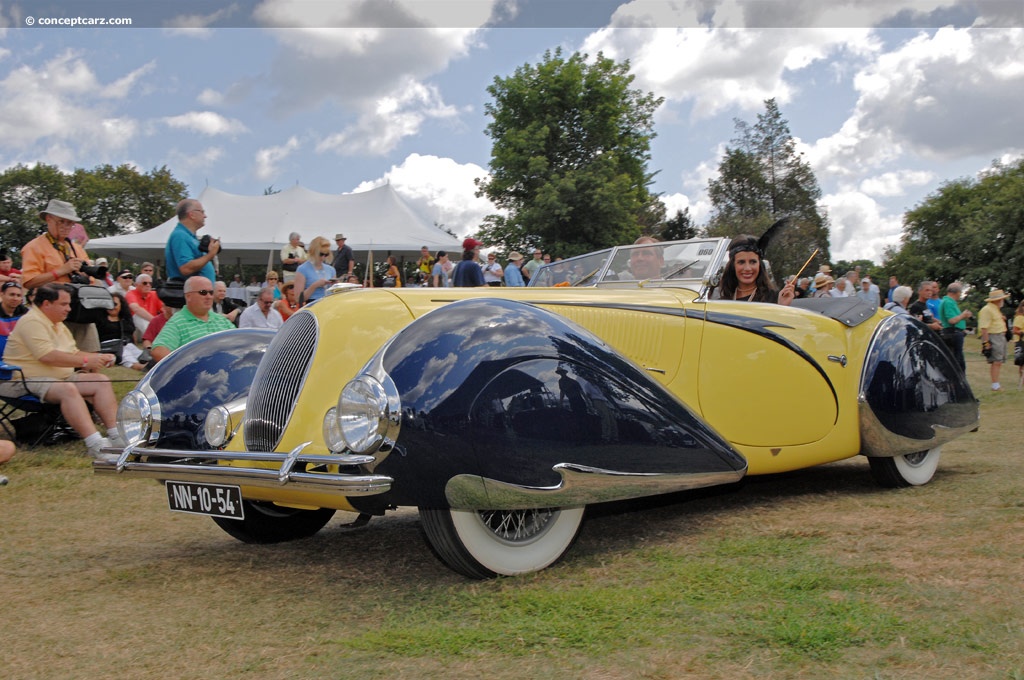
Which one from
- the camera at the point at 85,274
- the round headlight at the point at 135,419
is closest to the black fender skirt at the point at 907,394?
the round headlight at the point at 135,419

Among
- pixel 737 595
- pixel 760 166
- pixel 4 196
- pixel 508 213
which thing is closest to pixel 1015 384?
pixel 737 595

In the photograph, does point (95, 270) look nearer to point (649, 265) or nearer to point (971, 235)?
point (649, 265)

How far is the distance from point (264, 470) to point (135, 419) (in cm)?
122

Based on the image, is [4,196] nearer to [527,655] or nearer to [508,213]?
[508,213]

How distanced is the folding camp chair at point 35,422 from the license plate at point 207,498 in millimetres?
4117

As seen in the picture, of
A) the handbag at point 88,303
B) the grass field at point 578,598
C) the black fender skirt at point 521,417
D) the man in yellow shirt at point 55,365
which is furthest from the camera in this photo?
the handbag at point 88,303

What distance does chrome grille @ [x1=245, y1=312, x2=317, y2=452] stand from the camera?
12.1ft

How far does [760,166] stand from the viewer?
5400 cm

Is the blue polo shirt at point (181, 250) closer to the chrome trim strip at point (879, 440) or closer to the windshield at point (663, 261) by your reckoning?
the windshield at point (663, 261)

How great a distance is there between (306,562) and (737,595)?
2.01 m

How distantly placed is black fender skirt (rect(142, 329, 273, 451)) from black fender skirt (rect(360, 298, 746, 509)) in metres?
1.38

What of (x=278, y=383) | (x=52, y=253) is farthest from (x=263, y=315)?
(x=278, y=383)

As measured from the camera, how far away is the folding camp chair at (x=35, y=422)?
689 cm

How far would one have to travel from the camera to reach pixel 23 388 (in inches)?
268
